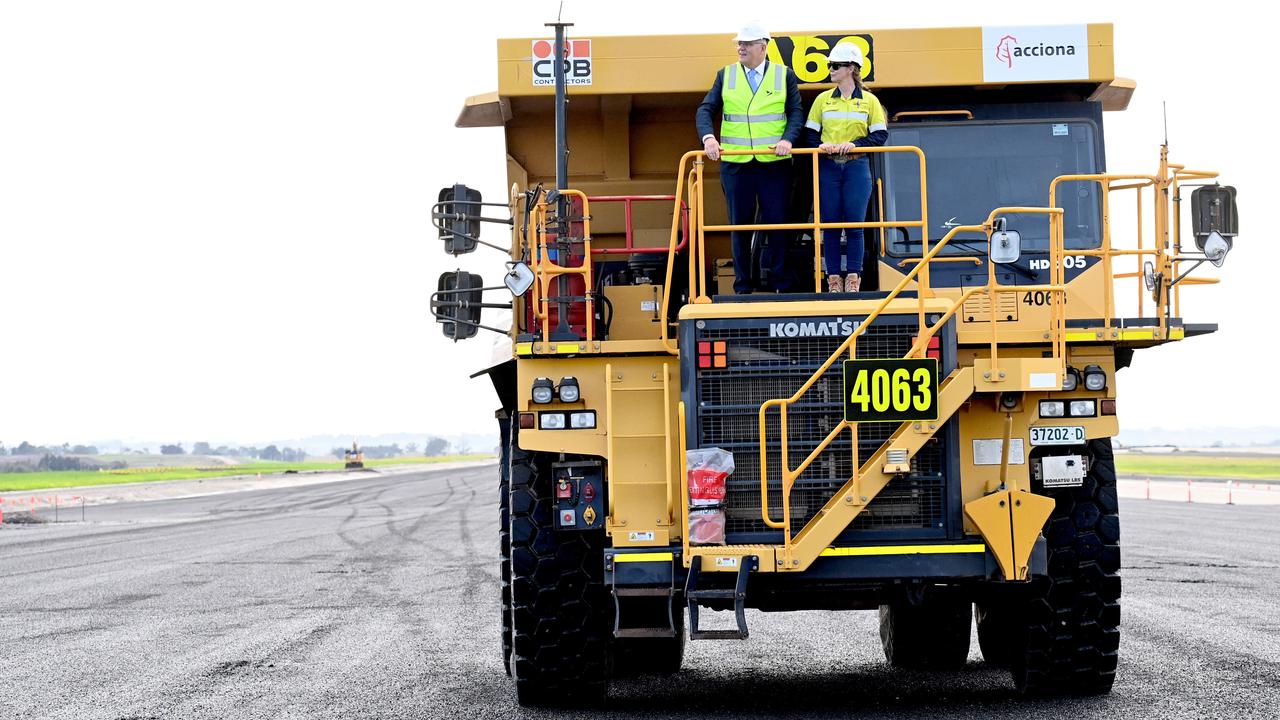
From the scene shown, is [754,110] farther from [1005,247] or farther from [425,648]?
[425,648]

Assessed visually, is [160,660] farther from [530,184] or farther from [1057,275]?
[1057,275]

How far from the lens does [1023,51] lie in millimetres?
9109

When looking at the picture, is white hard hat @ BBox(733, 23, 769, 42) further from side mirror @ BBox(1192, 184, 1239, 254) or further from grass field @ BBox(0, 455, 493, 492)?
grass field @ BBox(0, 455, 493, 492)

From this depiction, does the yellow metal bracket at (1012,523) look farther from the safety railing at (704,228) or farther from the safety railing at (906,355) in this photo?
the safety railing at (704,228)

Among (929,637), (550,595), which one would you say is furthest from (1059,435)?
(550,595)

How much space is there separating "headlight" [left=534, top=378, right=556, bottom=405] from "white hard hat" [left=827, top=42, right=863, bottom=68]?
2540 mm

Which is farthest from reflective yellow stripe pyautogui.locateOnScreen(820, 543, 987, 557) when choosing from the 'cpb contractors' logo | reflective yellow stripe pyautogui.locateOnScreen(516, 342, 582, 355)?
the 'cpb contractors' logo

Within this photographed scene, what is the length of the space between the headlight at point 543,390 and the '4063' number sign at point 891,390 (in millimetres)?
1569

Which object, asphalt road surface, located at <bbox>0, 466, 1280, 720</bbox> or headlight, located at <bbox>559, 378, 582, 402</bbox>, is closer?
headlight, located at <bbox>559, 378, 582, 402</bbox>

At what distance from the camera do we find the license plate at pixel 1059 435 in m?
7.65

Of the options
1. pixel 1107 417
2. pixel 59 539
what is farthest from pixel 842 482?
pixel 59 539

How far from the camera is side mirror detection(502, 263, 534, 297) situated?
24.6 ft

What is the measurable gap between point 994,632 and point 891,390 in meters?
2.70

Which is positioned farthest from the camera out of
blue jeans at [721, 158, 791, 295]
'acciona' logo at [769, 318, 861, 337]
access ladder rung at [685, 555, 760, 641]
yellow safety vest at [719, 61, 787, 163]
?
yellow safety vest at [719, 61, 787, 163]
